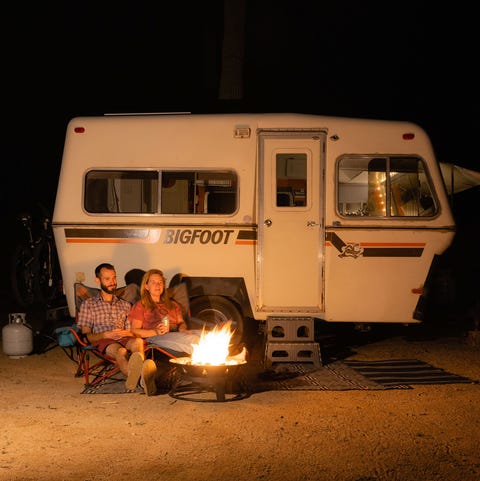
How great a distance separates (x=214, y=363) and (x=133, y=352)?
99 centimetres

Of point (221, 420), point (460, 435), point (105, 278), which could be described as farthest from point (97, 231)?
point (460, 435)

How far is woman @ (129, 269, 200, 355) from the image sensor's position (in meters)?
6.12

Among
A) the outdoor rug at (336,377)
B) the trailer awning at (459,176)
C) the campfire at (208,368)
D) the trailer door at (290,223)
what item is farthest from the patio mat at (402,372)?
the trailer awning at (459,176)

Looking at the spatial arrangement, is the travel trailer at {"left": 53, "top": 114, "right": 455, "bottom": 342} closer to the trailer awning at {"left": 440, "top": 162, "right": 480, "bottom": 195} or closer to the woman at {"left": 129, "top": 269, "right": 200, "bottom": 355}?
the woman at {"left": 129, "top": 269, "right": 200, "bottom": 355}

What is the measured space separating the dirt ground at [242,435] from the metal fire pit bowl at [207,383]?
0.44 feet

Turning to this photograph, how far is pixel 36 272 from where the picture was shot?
34.1 feet

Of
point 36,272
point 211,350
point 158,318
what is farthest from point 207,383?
point 36,272

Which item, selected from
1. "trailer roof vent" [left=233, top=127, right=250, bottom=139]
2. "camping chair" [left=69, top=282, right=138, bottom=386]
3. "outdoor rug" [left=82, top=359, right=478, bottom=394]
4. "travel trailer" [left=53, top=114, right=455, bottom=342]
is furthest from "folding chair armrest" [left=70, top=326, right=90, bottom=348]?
"trailer roof vent" [left=233, top=127, right=250, bottom=139]

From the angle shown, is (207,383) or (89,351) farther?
(89,351)

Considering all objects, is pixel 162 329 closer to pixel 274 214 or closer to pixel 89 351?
pixel 89 351

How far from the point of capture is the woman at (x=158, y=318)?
6121mm

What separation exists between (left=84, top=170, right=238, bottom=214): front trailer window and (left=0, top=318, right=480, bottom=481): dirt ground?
219 cm

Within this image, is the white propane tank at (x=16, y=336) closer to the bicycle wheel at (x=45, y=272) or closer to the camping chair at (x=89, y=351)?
the camping chair at (x=89, y=351)

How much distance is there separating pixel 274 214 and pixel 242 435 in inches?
124
